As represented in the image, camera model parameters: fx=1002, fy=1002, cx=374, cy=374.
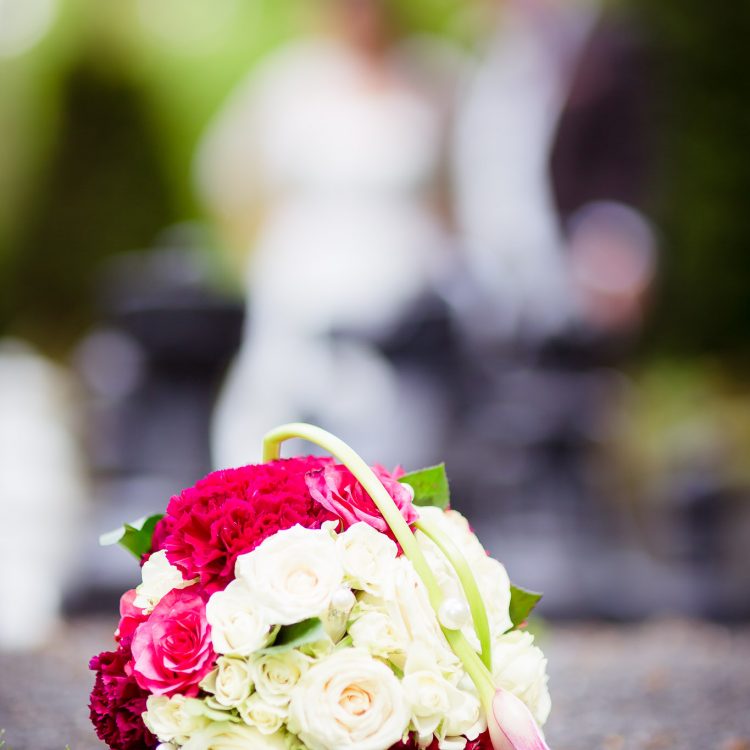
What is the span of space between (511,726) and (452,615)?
0.47 ft

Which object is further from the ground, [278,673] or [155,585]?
[155,585]

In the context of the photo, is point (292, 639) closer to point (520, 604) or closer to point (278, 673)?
point (278, 673)

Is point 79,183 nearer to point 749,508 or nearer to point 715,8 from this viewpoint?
point 715,8

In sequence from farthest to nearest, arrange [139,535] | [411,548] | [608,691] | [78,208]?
1. [78,208]
2. [608,691]
3. [139,535]
4. [411,548]

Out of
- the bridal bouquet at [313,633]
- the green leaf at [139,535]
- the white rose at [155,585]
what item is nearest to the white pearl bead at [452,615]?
the bridal bouquet at [313,633]

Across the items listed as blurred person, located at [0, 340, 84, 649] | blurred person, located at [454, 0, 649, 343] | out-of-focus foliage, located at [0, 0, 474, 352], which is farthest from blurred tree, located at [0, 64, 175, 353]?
blurred person, located at [454, 0, 649, 343]

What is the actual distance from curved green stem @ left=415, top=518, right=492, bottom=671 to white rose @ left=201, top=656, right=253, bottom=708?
0.28 m

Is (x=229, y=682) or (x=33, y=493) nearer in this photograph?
(x=229, y=682)

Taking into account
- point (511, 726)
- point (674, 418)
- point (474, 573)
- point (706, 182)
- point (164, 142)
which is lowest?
point (511, 726)

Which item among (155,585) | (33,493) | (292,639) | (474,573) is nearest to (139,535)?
(155,585)

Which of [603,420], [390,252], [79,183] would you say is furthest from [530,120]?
[79,183]

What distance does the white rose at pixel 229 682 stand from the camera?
118cm

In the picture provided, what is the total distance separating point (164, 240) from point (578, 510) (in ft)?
12.1

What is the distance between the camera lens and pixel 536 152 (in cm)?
591
